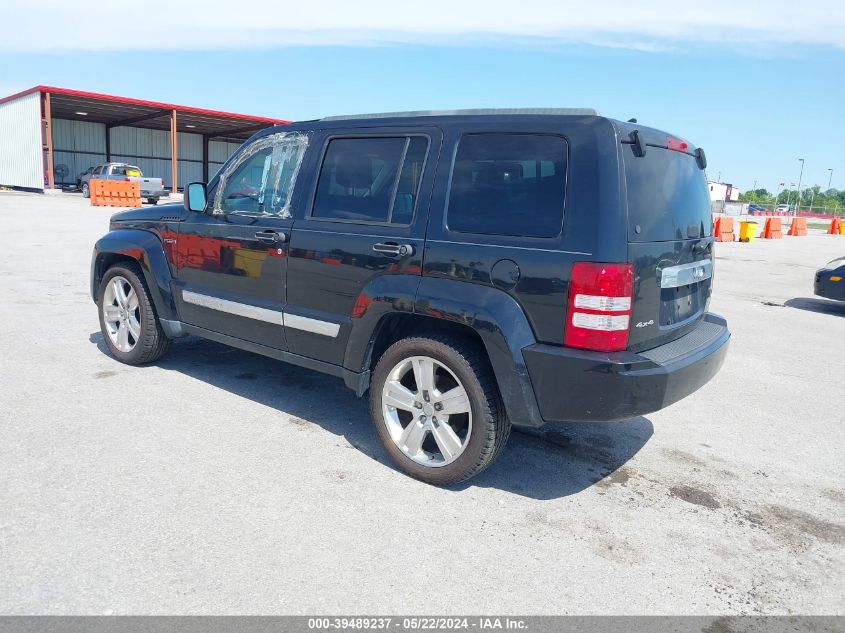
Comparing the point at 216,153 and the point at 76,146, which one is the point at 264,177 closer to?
the point at 76,146

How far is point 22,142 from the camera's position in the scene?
118 feet

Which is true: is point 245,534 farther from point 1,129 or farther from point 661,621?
point 1,129

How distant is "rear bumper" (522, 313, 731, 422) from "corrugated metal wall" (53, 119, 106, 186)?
45.6 m

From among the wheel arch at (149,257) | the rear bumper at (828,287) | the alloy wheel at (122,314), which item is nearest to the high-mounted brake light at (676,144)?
the wheel arch at (149,257)

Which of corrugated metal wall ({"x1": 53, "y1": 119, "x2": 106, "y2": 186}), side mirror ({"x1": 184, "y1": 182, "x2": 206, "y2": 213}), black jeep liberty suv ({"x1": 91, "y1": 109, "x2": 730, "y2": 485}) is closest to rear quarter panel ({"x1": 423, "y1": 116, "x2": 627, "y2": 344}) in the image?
black jeep liberty suv ({"x1": 91, "y1": 109, "x2": 730, "y2": 485})

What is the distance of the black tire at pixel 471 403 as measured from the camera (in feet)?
11.2

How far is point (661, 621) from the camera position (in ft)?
8.54

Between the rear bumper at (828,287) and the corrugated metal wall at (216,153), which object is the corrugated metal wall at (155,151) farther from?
the rear bumper at (828,287)

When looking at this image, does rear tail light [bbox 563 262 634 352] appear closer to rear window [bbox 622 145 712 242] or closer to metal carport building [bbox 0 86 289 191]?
rear window [bbox 622 145 712 242]

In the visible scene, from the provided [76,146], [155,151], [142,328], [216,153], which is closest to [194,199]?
[142,328]

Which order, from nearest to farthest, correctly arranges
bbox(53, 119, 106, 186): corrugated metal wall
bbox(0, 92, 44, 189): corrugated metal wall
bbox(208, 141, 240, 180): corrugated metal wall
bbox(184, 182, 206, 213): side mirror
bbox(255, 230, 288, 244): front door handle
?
bbox(255, 230, 288, 244): front door handle → bbox(184, 182, 206, 213): side mirror → bbox(0, 92, 44, 189): corrugated metal wall → bbox(53, 119, 106, 186): corrugated metal wall → bbox(208, 141, 240, 180): corrugated metal wall

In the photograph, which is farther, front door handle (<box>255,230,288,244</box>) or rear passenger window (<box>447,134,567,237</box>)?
front door handle (<box>255,230,288,244</box>)

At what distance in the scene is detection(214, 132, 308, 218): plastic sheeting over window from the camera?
438 cm

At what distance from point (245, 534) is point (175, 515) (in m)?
0.40
